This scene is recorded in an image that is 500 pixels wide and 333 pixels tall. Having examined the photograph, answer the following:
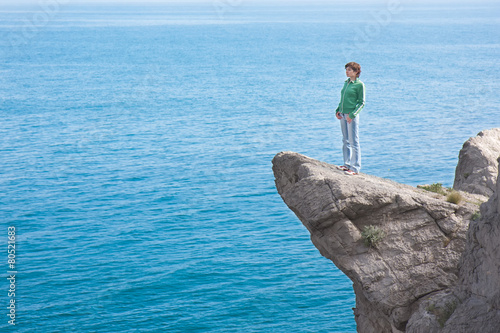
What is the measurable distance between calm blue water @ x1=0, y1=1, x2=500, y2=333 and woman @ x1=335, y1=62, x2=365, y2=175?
63.4 feet

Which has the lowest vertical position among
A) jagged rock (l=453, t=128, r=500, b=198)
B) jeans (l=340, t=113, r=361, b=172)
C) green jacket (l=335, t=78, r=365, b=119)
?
jagged rock (l=453, t=128, r=500, b=198)

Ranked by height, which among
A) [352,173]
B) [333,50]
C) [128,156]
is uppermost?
[333,50]

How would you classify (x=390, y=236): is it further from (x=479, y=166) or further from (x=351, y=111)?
(x=479, y=166)

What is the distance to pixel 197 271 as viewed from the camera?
44.6 m

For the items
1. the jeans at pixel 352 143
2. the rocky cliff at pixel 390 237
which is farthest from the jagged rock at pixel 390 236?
the jeans at pixel 352 143

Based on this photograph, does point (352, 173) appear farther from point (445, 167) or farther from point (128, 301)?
point (445, 167)

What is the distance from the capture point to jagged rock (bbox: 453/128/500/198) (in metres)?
24.4

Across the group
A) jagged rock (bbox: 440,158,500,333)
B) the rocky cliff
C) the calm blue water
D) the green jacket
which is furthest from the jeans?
the calm blue water

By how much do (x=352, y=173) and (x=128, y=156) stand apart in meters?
59.7

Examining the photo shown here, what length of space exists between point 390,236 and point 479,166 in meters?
8.97

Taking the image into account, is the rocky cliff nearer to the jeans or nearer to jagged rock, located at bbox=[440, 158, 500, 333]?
jagged rock, located at bbox=[440, 158, 500, 333]

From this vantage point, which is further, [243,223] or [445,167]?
[445,167]

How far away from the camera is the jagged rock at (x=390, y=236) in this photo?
721 inches

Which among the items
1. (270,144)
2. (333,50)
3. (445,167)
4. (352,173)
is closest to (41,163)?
(270,144)
